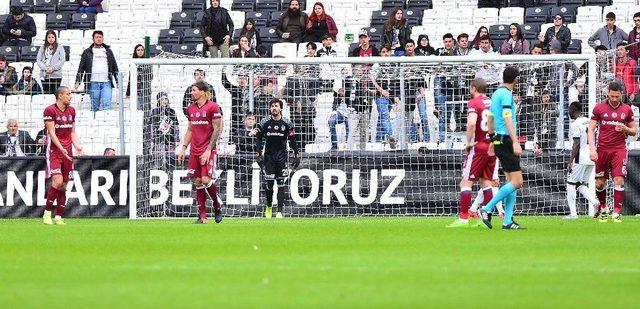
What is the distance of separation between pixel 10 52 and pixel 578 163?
1520 cm

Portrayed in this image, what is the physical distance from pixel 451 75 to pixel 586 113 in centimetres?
258

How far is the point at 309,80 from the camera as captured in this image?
2742 cm

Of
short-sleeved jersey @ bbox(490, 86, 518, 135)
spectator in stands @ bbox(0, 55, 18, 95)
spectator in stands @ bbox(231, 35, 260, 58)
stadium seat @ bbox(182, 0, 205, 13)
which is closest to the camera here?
short-sleeved jersey @ bbox(490, 86, 518, 135)

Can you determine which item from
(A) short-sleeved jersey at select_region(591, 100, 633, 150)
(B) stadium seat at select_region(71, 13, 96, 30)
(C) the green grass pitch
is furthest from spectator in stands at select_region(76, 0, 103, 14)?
(A) short-sleeved jersey at select_region(591, 100, 633, 150)

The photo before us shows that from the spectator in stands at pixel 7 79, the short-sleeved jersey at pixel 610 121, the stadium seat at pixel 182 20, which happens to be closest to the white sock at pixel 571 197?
the short-sleeved jersey at pixel 610 121

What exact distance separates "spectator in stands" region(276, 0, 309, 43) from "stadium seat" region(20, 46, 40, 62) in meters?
5.99

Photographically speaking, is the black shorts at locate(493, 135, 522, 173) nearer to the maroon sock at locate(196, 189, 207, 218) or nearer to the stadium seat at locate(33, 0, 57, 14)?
the maroon sock at locate(196, 189, 207, 218)

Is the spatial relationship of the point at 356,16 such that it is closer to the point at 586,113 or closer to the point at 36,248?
the point at 586,113

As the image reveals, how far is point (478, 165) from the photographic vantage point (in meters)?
20.1

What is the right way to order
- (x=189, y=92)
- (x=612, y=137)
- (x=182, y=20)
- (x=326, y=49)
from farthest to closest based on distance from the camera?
(x=182, y=20) < (x=326, y=49) < (x=189, y=92) < (x=612, y=137)

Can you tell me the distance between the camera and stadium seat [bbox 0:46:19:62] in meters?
33.9

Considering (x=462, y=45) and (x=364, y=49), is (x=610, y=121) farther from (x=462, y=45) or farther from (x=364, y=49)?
(x=364, y=49)

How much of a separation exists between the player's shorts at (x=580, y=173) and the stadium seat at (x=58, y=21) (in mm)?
15849

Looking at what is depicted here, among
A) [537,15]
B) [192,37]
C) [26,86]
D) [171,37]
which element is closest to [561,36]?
[537,15]
